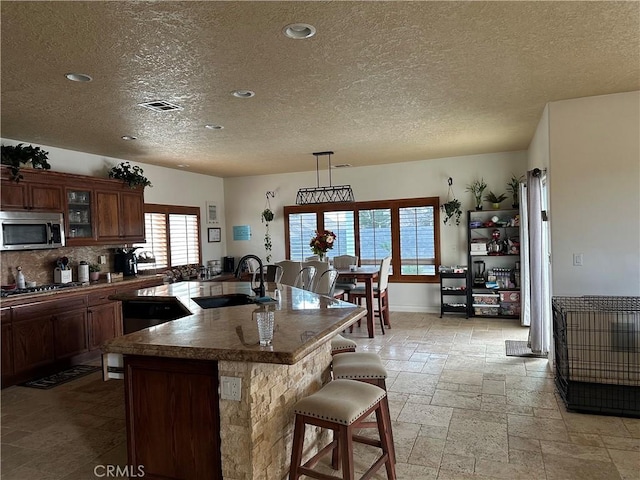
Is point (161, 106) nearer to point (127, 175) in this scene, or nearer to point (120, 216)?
point (127, 175)

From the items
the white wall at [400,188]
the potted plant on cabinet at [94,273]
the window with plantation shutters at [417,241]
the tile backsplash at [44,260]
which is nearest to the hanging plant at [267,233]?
the white wall at [400,188]

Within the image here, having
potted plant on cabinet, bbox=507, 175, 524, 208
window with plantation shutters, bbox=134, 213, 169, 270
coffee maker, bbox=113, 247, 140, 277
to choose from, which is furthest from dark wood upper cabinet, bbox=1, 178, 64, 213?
potted plant on cabinet, bbox=507, 175, 524, 208

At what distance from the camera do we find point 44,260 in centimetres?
522

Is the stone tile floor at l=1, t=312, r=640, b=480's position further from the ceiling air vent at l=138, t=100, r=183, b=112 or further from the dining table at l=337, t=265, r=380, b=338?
the ceiling air vent at l=138, t=100, r=183, b=112

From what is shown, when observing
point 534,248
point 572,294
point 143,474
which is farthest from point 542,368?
point 143,474

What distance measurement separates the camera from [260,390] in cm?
211

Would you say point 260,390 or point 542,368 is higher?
point 260,390

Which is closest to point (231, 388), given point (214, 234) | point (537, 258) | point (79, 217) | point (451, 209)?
point (537, 258)

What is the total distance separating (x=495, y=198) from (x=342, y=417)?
576cm

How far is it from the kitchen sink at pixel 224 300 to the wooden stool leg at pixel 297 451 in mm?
1595

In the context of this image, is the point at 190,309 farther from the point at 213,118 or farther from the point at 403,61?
the point at 403,61

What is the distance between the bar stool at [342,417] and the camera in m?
2.04

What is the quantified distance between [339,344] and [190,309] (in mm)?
1109

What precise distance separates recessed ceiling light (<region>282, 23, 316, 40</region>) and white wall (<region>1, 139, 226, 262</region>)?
3990 mm
